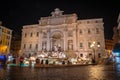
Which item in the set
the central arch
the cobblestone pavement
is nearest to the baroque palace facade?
the central arch

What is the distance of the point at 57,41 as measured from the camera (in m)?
49.1

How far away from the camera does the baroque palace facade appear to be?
44.2 m

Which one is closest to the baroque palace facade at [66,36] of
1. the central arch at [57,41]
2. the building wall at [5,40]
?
the central arch at [57,41]

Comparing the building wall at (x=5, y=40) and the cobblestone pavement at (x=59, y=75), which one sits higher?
the building wall at (x=5, y=40)

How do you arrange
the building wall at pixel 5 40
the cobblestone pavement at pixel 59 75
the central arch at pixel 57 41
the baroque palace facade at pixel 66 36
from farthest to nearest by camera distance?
1. the building wall at pixel 5 40
2. the central arch at pixel 57 41
3. the baroque palace facade at pixel 66 36
4. the cobblestone pavement at pixel 59 75

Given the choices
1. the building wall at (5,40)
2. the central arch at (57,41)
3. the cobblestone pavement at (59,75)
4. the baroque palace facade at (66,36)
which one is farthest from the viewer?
the building wall at (5,40)

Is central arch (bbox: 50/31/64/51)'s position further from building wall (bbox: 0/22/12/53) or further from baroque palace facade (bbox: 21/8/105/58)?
building wall (bbox: 0/22/12/53)

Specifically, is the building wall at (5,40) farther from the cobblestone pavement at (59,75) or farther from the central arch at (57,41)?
the cobblestone pavement at (59,75)

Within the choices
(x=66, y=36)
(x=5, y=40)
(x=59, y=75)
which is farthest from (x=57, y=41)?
(x=59, y=75)

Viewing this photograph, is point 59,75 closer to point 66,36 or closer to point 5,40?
point 66,36

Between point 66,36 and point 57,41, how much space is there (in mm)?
4242

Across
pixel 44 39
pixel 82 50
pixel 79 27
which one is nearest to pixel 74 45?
pixel 82 50

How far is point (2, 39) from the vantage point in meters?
54.3

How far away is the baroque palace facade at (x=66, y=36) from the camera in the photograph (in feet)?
145
